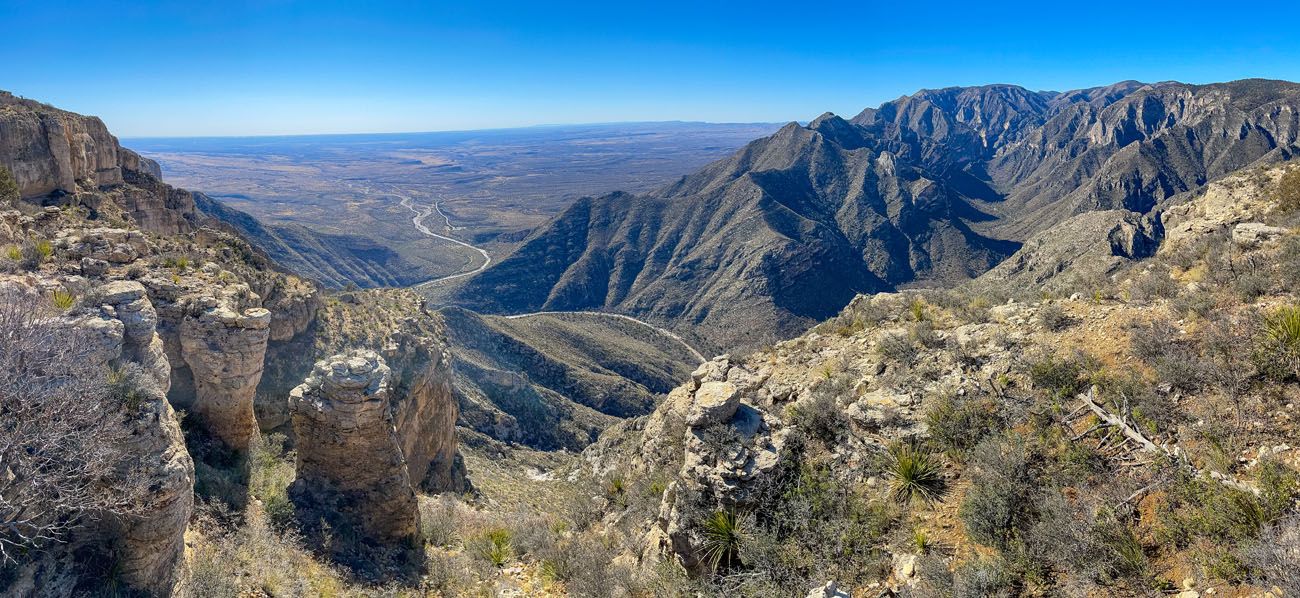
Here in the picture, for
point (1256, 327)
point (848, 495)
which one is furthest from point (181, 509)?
point (1256, 327)

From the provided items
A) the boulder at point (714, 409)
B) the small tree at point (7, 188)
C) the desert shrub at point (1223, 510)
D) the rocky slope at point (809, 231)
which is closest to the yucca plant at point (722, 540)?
the boulder at point (714, 409)

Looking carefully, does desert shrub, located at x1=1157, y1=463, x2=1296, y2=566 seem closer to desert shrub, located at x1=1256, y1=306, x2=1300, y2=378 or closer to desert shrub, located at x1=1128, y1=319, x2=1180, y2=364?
desert shrub, located at x1=1256, y1=306, x2=1300, y2=378

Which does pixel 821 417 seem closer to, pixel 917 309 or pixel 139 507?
pixel 917 309

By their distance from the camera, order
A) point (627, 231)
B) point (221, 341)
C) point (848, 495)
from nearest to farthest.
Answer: point (848, 495), point (221, 341), point (627, 231)

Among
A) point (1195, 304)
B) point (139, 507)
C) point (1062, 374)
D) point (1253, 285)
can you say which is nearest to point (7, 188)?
point (139, 507)

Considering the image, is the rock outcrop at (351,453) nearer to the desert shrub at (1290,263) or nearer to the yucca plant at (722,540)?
the yucca plant at (722,540)

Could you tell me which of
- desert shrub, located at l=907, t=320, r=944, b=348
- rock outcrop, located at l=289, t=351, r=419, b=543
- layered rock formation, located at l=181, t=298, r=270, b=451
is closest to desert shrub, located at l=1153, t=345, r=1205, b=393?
desert shrub, located at l=907, t=320, r=944, b=348

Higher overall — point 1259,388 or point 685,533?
point 1259,388

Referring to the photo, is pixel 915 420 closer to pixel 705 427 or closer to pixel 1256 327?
pixel 705 427
